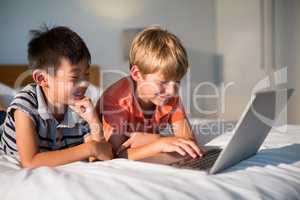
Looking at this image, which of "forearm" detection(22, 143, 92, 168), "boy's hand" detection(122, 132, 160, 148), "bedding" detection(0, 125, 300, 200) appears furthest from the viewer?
"boy's hand" detection(122, 132, 160, 148)

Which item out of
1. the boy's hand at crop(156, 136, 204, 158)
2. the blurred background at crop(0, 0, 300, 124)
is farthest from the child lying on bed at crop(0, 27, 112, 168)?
the blurred background at crop(0, 0, 300, 124)

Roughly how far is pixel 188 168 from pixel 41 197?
30 centimetres

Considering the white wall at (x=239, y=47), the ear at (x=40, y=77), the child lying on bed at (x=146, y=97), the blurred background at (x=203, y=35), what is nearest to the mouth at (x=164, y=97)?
the child lying on bed at (x=146, y=97)

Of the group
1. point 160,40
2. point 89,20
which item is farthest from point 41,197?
point 89,20

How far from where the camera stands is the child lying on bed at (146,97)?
1230mm

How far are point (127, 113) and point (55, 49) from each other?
0.31m

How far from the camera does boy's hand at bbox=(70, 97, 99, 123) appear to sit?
3.79 ft

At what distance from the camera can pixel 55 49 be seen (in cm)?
116

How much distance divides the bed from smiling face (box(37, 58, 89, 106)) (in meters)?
0.29

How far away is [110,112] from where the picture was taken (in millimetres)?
1273

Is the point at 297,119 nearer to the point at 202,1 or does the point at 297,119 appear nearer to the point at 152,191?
the point at 202,1

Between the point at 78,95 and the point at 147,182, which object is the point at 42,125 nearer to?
the point at 78,95

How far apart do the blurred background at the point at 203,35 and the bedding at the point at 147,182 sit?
183 cm

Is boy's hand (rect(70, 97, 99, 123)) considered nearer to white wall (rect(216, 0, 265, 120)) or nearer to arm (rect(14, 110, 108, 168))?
arm (rect(14, 110, 108, 168))
